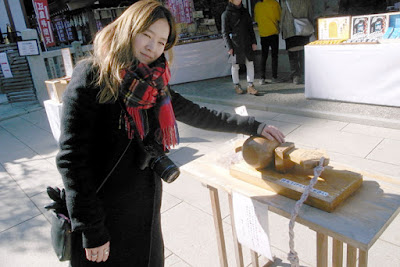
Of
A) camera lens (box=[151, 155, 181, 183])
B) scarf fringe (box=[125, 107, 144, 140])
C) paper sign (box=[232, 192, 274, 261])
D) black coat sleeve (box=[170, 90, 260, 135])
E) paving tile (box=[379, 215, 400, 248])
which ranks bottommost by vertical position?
paving tile (box=[379, 215, 400, 248])

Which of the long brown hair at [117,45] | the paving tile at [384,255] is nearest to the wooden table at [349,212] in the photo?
the long brown hair at [117,45]

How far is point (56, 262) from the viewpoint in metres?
2.53

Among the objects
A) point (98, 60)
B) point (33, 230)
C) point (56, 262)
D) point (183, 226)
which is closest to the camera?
point (98, 60)

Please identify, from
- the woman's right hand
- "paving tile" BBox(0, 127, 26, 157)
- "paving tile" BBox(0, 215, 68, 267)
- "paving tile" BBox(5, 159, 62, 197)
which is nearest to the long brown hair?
the woman's right hand

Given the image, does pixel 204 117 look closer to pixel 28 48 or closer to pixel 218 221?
pixel 218 221

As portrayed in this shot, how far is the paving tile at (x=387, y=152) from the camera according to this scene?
10.8ft

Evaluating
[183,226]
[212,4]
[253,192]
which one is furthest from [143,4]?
[212,4]

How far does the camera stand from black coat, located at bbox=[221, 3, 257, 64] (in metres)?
5.72

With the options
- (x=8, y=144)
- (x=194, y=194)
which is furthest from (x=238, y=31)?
(x=8, y=144)

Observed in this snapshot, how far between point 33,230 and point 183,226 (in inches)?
54.5

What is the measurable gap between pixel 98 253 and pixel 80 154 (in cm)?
41

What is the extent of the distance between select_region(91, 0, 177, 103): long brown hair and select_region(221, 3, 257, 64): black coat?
4706 mm

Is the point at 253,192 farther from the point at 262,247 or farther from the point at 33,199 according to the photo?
the point at 33,199

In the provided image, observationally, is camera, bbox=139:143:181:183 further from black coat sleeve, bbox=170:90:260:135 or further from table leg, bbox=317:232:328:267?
table leg, bbox=317:232:328:267
